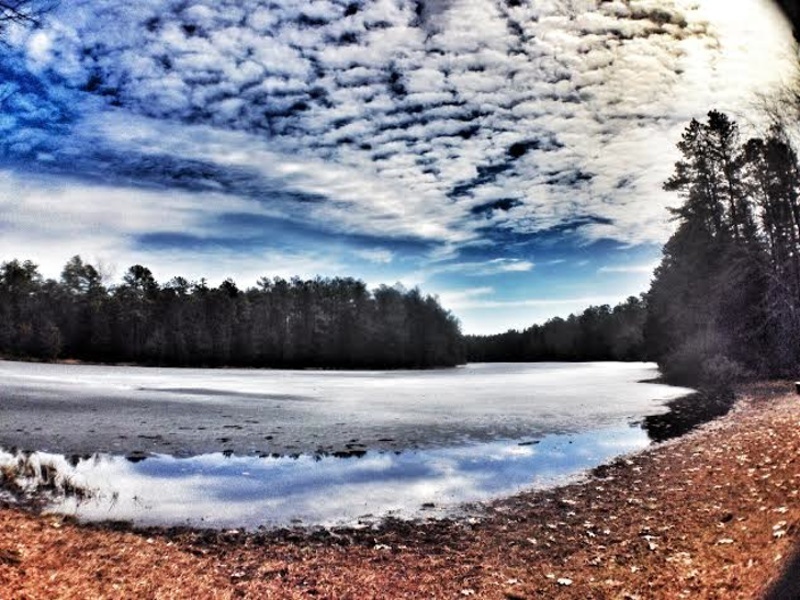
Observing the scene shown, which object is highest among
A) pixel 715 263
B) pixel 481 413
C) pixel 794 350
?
pixel 715 263

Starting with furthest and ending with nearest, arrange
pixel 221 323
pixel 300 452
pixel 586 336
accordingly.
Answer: pixel 586 336, pixel 221 323, pixel 300 452

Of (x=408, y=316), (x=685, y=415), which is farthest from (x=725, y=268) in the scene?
(x=408, y=316)

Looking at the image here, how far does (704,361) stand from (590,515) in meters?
41.6

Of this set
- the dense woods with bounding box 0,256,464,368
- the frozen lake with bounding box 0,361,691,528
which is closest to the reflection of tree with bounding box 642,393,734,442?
the frozen lake with bounding box 0,361,691,528

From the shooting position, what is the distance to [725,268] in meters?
40.7

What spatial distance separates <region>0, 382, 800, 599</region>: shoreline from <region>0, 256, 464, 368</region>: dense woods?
109 metres

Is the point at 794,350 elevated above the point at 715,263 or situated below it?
below

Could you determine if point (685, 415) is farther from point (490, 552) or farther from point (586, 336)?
point (586, 336)

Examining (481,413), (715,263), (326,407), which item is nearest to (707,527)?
(481,413)

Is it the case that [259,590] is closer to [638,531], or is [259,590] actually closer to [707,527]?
[638,531]

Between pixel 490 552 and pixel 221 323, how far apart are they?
123418 mm

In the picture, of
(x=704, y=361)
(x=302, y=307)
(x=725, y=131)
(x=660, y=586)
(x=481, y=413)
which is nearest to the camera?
(x=660, y=586)

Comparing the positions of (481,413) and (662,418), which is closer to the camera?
(662,418)

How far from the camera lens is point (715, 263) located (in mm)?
43844
